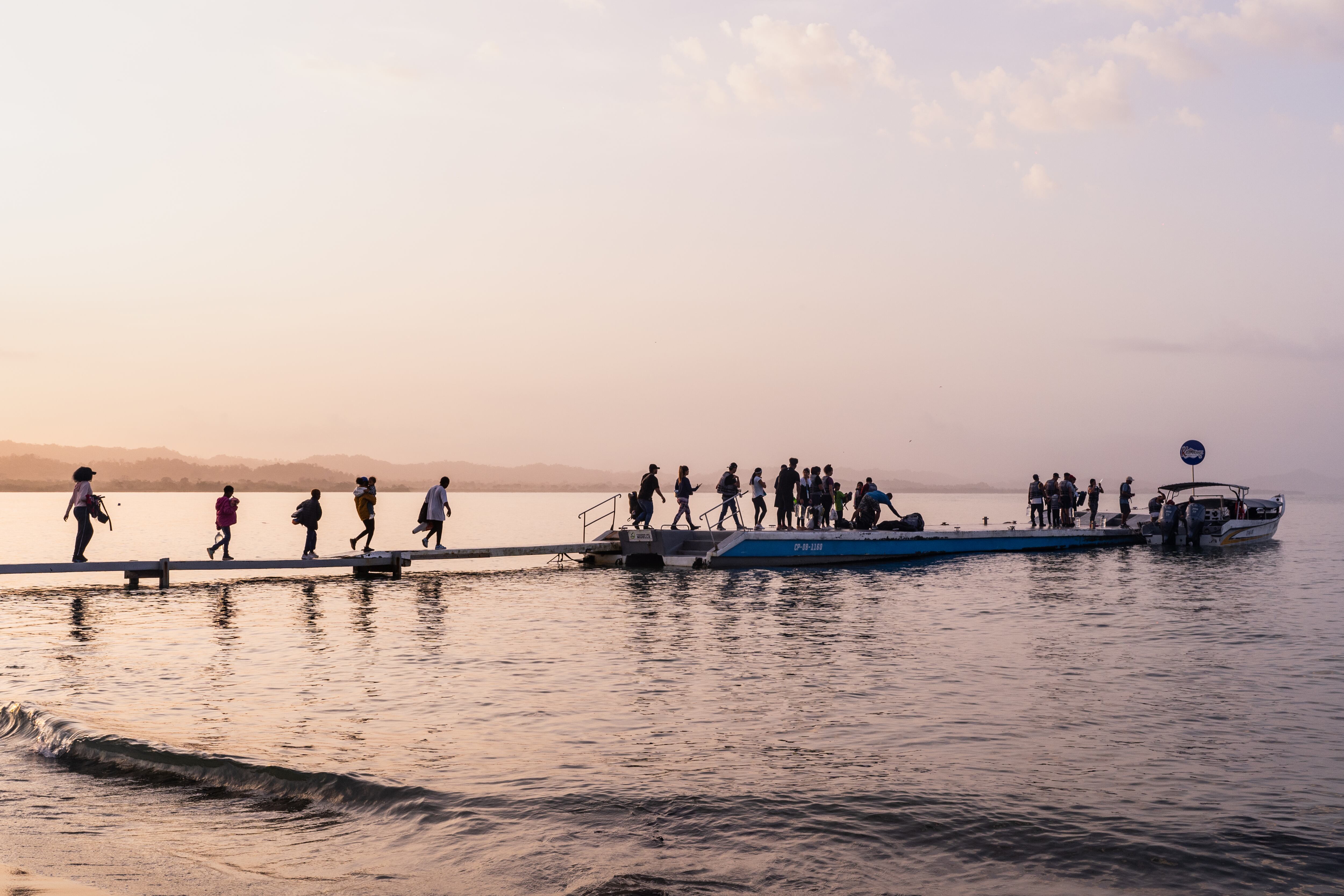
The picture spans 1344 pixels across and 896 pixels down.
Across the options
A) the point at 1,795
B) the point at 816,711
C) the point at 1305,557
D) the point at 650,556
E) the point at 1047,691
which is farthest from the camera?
A: the point at 1305,557

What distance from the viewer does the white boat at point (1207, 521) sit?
4397 cm

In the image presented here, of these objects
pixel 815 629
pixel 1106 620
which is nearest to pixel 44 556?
pixel 815 629

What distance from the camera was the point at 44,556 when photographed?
157ft

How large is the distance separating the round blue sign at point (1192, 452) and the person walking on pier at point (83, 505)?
39.0 metres

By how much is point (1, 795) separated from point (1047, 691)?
1195 cm

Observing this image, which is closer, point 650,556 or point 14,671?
point 14,671

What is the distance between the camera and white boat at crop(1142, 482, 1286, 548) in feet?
144

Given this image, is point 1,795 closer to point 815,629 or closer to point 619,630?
point 619,630

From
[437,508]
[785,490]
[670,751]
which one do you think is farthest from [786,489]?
[670,751]

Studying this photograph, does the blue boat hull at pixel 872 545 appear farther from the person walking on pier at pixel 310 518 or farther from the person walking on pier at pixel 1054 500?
the person walking on pier at pixel 310 518

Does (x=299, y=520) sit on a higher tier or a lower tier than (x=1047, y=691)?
higher

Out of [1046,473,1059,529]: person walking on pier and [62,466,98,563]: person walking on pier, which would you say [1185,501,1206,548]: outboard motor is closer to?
[1046,473,1059,529]: person walking on pier

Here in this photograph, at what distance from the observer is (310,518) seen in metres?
27.3

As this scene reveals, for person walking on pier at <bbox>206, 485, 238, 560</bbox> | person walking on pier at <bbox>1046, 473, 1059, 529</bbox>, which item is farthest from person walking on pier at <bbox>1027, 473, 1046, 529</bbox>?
person walking on pier at <bbox>206, 485, 238, 560</bbox>
